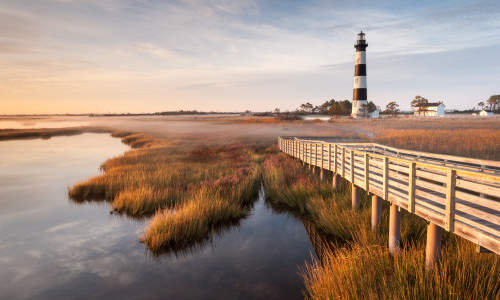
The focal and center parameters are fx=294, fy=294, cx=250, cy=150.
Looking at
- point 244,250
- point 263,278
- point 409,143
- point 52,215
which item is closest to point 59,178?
point 52,215

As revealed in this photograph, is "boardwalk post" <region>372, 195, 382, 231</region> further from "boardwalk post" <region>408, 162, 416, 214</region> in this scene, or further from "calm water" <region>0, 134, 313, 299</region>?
"calm water" <region>0, 134, 313, 299</region>

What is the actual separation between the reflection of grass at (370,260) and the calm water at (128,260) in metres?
1.04

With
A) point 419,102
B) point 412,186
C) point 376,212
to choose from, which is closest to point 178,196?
point 376,212

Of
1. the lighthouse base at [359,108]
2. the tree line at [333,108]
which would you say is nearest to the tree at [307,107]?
the tree line at [333,108]

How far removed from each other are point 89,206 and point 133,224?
396cm

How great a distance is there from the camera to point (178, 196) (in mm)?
13125

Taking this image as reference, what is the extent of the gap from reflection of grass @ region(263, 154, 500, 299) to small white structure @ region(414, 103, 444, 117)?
110257 mm

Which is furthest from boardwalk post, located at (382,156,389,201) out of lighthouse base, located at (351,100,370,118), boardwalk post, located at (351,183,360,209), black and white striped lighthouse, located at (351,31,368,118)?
lighthouse base, located at (351,100,370,118)

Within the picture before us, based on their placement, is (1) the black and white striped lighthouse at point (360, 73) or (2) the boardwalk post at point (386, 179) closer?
(2) the boardwalk post at point (386, 179)

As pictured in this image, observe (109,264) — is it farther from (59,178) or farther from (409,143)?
(409,143)

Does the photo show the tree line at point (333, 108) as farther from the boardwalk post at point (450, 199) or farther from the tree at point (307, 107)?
the boardwalk post at point (450, 199)

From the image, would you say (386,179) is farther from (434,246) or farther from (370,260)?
(370,260)

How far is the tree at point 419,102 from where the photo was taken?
4510 inches

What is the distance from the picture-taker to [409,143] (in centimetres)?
2688
